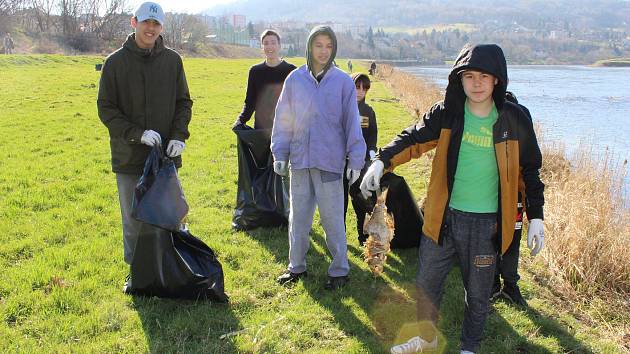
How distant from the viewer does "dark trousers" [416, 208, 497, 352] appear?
2727 mm

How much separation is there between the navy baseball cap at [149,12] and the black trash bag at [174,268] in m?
1.36

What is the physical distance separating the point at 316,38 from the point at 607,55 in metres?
104

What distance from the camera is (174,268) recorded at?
10.8 ft

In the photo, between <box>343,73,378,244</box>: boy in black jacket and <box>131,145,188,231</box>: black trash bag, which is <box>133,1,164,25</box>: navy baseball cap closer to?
<box>131,145,188,231</box>: black trash bag

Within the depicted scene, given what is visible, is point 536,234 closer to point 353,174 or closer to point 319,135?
point 353,174

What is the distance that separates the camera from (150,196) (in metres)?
3.18

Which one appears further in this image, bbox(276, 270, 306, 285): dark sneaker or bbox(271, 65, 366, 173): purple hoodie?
bbox(276, 270, 306, 285): dark sneaker

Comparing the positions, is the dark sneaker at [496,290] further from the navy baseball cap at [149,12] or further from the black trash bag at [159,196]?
the navy baseball cap at [149,12]

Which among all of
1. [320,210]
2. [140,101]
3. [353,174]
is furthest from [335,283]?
[140,101]

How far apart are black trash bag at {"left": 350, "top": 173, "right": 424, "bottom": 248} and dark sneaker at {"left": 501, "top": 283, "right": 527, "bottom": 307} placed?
0.95 m

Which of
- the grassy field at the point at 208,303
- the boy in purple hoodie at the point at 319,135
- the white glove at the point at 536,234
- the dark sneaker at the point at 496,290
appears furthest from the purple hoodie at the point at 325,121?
the dark sneaker at the point at 496,290

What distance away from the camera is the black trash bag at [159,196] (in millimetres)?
3141

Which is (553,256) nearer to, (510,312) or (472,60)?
(510,312)

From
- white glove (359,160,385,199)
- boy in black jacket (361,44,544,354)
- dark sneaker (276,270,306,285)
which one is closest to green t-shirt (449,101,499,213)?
boy in black jacket (361,44,544,354)
